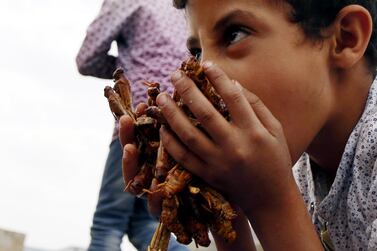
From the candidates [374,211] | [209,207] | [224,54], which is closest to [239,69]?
[224,54]

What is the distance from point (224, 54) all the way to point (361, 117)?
35 centimetres

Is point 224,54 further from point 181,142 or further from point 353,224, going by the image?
point 353,224

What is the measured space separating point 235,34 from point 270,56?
0.08m

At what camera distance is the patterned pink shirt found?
87.4 inches

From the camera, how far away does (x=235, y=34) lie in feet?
4.01

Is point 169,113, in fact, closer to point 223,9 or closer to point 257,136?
point 257,136

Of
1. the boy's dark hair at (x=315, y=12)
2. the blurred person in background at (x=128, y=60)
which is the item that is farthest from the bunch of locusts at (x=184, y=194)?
the blurred person in background at (x=128, y=60)

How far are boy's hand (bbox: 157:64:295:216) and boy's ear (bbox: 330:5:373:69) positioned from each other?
316mm

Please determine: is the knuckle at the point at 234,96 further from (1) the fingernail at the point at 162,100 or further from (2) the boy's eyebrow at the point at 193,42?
(2) the boy's eyebrow at the point at 193,42

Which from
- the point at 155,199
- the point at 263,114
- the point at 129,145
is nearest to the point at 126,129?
the point at 129,145

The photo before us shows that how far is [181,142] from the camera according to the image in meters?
1.09

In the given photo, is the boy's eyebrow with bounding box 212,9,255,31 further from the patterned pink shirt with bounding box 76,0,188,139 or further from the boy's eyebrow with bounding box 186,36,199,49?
the patterned pink shirt with bounding box 76,0,188,139

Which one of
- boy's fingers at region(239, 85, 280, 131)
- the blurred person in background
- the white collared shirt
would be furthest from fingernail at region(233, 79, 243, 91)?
the blurred person in background

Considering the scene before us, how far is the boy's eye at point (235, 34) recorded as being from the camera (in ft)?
4.00
